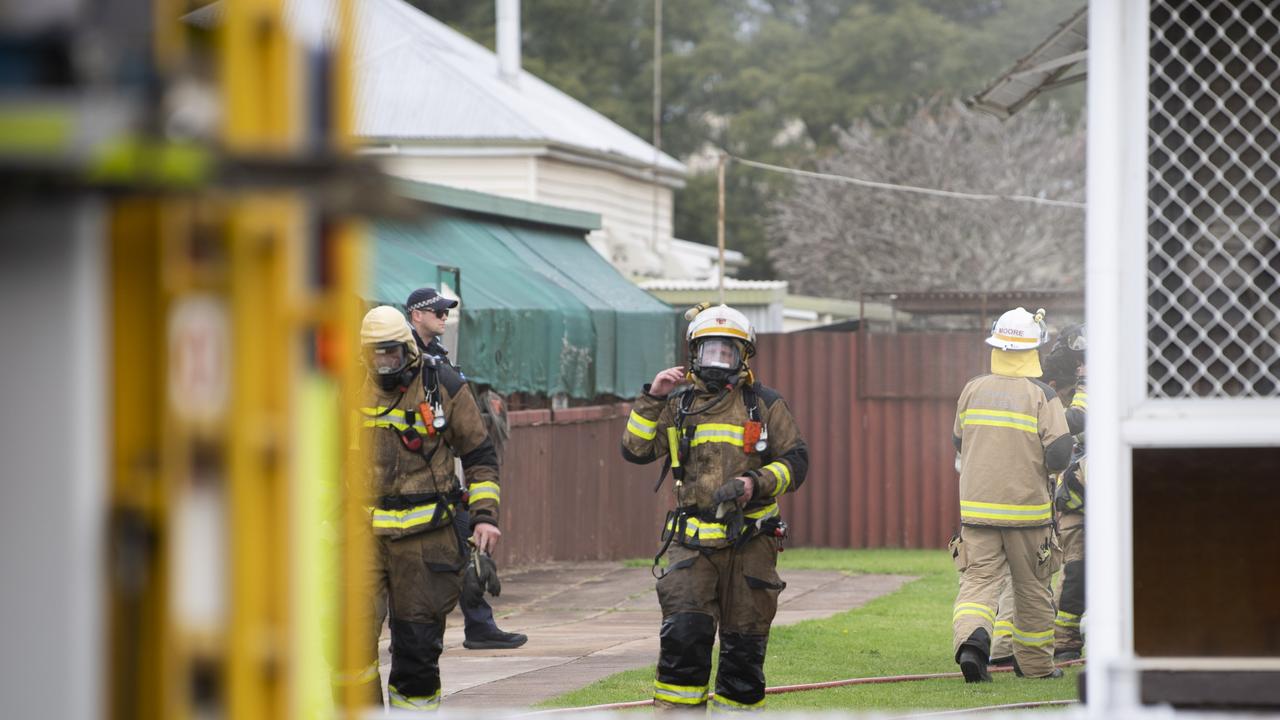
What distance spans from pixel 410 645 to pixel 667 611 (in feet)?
3.69

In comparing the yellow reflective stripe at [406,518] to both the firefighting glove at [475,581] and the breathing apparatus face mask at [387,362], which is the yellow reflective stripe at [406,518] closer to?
the breathing apparatus face mask at [387,362]

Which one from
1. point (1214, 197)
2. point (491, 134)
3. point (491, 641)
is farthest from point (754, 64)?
point (1214, 197)

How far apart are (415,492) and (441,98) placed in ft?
63.1

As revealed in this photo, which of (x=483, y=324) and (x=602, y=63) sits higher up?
(x=602, y=63)

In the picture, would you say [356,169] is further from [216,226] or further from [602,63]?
[602,63]

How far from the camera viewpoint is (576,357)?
17000 millimetres

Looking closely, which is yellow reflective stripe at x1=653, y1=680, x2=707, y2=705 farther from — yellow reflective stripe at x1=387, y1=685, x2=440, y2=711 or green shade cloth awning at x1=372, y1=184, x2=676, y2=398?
green shade cloth awning at x1=372, y1=184, x2=676, y2=398

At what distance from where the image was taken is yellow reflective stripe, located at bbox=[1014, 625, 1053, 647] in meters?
10.1

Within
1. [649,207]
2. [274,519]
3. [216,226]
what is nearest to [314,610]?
[274,519]

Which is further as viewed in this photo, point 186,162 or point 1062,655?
point 1062,655

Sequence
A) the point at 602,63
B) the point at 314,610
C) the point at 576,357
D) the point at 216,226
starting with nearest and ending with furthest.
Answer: the point at 216,226 < the point at 314,610 < the point at 576,357 < the point at 602,63

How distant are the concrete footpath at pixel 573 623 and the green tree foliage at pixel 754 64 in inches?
1208

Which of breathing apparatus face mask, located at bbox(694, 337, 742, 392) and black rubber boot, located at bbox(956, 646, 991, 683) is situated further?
black rubber boot, located at bbox(956, 646, 991, 683)

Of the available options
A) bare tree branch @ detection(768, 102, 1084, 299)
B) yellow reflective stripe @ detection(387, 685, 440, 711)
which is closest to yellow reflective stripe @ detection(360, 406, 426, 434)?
yellow reflective stripe @ detection(387, 685, 440, 711)
